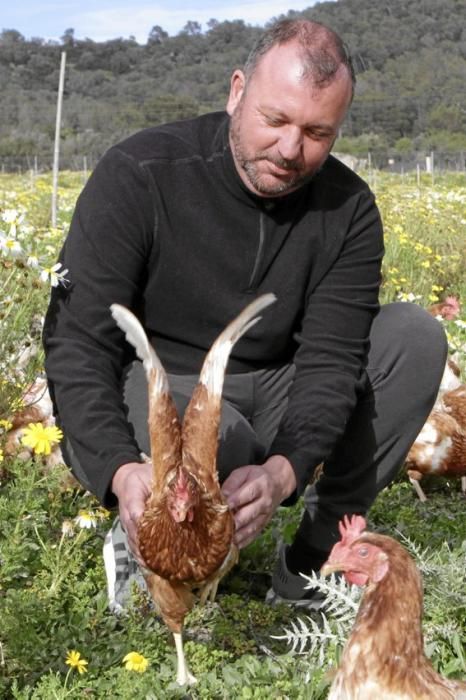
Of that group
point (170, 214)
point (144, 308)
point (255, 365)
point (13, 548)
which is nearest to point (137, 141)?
point (170, 214)

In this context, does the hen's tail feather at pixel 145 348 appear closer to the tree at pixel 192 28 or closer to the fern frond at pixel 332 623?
the fern frond at pixel 332 623

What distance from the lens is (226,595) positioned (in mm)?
2939

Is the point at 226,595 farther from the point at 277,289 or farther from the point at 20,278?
the point at 20,278

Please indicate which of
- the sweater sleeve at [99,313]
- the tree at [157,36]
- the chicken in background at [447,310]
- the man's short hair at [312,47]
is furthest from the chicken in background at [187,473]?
the tree at [157,36]

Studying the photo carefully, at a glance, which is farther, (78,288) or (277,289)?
(277,289)

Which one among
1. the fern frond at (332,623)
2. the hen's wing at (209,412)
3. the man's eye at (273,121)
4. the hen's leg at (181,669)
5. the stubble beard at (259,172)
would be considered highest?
the man's eye at (273,121)

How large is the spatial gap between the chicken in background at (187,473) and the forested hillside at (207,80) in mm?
34352

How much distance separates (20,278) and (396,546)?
63.7 inches

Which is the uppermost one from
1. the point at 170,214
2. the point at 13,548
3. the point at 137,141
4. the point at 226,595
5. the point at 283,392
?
the point at 137,141

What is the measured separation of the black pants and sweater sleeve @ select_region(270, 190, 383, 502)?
88 millimetres

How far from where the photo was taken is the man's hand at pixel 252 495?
2.23m

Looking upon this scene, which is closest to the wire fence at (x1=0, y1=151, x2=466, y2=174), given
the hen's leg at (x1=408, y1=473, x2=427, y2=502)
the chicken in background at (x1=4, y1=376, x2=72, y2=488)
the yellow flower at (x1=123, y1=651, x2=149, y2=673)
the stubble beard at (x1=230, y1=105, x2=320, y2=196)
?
the hen's leg at (x1=408, y1=473, x2=427, y2=502)

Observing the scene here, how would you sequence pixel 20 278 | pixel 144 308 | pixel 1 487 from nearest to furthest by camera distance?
pixel 144 308 → pixel 20 278 → pixel 1 487

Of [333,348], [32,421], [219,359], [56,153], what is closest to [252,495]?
[219,359]
